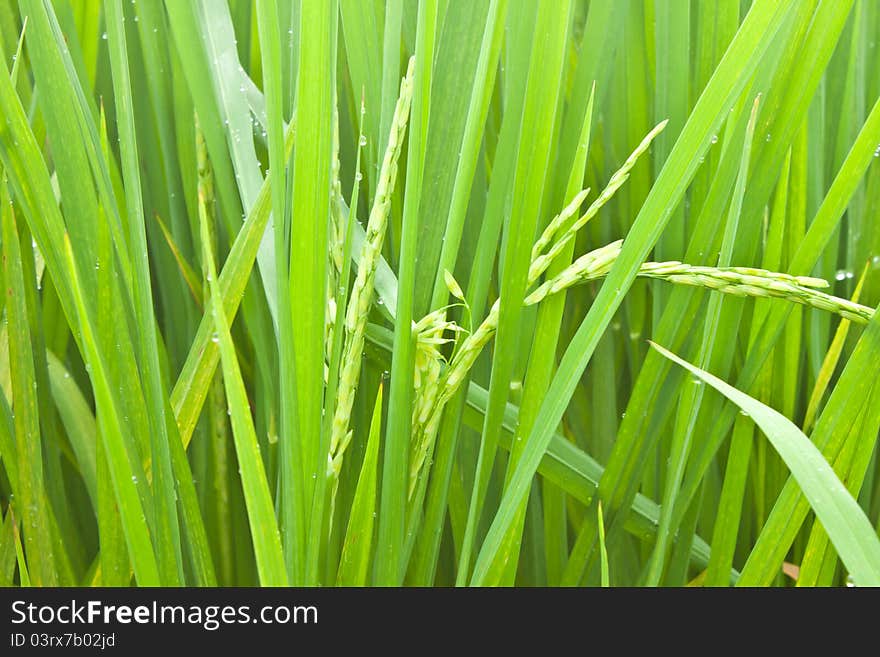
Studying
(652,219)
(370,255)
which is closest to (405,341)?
(370,255)

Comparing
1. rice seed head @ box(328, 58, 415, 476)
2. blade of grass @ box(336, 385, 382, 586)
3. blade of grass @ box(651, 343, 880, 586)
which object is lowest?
blade of grass @ box(336, 385, 382, 586)

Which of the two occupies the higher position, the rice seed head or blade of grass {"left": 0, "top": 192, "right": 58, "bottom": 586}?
the rice seed head

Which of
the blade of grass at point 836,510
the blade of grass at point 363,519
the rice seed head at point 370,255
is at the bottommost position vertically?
the blade of grass at point 363,519

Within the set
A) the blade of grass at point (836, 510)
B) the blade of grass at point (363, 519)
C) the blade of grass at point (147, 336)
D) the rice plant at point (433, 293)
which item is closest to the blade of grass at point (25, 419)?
the rice plant at point (433, 293)

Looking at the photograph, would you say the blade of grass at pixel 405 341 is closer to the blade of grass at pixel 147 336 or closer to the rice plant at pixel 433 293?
the rice plant at pixel 433 293

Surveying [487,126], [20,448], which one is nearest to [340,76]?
[487,126]

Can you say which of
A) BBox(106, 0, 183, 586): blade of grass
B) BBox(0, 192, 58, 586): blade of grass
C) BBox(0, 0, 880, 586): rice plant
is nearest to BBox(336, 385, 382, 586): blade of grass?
BBox(0, 0, 880, 586): rice plant

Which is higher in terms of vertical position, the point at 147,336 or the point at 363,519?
the point at 147,336

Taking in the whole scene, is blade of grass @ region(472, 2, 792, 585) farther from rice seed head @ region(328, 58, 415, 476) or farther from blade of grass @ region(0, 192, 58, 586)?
blade of grass @ region(0, 192, 58, 586)

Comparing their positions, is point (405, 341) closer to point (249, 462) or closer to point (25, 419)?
point (249, 462)
